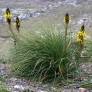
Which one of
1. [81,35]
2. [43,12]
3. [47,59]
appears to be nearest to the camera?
[81,35]

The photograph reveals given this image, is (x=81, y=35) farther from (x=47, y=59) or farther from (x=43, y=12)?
(x=43, y=12)

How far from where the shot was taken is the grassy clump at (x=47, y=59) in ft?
20.8

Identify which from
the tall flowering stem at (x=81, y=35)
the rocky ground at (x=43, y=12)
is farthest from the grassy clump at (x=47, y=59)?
the rocky ground at (x=43, y=12)

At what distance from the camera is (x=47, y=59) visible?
6.35m

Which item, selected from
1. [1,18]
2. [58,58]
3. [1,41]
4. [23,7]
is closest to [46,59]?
[58,58]

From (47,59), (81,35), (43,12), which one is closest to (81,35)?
(81,35)

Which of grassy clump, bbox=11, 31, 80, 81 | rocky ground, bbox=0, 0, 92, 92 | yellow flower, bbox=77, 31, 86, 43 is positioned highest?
yellow flower, bbox=77, 31, 86, 43

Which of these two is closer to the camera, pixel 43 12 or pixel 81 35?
pixel 81 35

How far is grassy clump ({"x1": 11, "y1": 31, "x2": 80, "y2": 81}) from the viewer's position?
634 centimetres

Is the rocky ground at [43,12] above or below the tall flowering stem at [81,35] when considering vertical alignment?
below

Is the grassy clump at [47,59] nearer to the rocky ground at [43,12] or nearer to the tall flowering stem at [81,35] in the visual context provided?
the tall flowering stem at [81,35]

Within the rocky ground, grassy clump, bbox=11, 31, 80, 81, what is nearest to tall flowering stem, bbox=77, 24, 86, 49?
grassy clump, bbox=11, 31, 80, 81

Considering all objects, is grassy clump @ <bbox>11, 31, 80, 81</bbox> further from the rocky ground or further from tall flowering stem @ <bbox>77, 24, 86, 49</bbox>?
the rocky ground

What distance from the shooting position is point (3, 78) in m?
6.50
